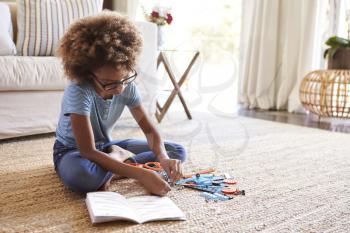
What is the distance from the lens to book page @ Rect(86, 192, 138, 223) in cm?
102

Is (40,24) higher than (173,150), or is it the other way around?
(40,24)

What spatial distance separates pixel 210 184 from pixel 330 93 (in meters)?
1.94

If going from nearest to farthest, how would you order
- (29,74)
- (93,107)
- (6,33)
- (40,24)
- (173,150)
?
(93,107), (173,150), (29,74), (6,33), (40,24)

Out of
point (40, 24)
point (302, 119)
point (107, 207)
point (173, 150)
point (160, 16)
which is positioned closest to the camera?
point (107, 207)

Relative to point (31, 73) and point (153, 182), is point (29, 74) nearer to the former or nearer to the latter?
point (31, 73)

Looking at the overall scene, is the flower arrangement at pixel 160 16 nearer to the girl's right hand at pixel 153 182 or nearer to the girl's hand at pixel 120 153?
the girl's hand at pixel 120 153

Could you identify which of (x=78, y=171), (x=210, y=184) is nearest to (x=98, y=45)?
(x=78, y=171)

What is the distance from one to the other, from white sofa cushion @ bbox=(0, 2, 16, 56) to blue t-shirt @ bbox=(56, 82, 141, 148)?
107 centimetres

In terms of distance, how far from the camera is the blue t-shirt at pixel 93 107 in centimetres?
122

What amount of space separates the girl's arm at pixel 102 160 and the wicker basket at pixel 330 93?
2.14 meters

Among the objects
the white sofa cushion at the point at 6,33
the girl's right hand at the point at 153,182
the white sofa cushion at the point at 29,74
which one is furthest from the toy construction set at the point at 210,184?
the white sofa cushion at the point at 6,33

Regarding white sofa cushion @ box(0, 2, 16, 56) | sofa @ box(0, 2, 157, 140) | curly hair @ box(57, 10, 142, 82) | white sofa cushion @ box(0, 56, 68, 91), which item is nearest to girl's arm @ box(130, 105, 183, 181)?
curly hair @ box(57, 10, 142, 82)

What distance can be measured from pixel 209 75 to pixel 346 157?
309 centimetres

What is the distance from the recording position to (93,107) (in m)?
1.33
